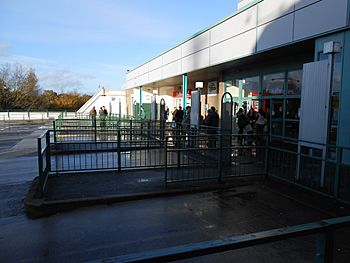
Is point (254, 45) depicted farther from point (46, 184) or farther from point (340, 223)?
point (340, 223)

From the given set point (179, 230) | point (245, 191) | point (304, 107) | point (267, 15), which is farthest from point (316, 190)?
point (267, 15)

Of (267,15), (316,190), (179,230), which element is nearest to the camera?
(179,230)

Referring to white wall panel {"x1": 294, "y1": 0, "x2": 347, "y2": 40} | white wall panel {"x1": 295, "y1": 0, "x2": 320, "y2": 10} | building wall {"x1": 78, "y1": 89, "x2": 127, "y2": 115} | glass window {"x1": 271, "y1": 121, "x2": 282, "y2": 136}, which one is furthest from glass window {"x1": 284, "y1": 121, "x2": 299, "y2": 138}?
building wall {"x1": 78, "y1": 89, "x2": 127, "y2": 115}

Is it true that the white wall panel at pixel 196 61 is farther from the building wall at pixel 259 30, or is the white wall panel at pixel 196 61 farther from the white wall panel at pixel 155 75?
the white wall panel at pixel 155 75

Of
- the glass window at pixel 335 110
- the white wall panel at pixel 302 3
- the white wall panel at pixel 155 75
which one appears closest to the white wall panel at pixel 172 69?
the white wall panel at pixel 155 75

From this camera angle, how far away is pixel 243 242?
5.24 ft

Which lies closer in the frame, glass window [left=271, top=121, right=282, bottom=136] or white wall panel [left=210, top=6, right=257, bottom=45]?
white wall panel [left=210, top=6, right=257, bottom=45]

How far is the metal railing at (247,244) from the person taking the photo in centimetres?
141

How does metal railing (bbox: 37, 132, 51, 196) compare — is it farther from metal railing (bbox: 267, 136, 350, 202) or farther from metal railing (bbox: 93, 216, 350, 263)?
metal railing (bbox: 267, 136, 350, 202)

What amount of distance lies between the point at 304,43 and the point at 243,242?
9449mm

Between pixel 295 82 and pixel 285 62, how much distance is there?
3.37ft

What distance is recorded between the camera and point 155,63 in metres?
24.2

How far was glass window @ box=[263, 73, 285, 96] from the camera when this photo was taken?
12898 mm

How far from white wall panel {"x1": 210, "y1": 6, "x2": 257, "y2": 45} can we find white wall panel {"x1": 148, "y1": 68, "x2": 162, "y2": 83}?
9045 mm
